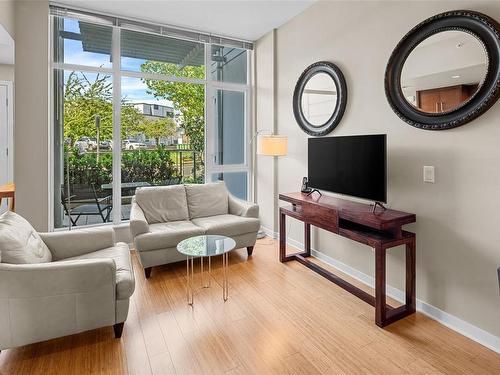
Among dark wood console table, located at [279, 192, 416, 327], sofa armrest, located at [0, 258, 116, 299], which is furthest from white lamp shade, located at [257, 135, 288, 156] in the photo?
sofa armrest, located at [0, 258, 116, 299]

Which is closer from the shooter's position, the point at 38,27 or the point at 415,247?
the point at 415,247

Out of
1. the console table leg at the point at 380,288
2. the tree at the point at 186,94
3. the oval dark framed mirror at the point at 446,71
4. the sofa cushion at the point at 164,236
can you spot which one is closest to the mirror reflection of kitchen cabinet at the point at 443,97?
the oval dark framed mirror at the point at 446,71

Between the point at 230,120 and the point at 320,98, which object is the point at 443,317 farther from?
the point at 230,120

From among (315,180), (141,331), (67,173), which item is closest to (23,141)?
(67,173)

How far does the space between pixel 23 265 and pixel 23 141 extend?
80.2 inches

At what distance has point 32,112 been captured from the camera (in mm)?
3342

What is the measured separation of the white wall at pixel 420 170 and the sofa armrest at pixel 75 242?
232cm

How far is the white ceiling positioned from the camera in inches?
139

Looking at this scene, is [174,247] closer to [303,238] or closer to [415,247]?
[303,238]

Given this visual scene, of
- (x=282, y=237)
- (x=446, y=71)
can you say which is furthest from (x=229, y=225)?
(x=446, y=71)

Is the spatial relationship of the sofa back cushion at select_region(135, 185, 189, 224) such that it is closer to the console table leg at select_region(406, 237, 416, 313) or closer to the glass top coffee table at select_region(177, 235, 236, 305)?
the glass top coffee table at select_region(177, 235, 236, 305)

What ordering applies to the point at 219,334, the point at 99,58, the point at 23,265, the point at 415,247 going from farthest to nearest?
the point at 99,58 < the point at 415,247 < the point at 219,334 < the point at 23,265

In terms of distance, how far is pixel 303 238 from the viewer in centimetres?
393

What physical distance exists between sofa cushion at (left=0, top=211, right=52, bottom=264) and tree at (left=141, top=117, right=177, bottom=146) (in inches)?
85.5
